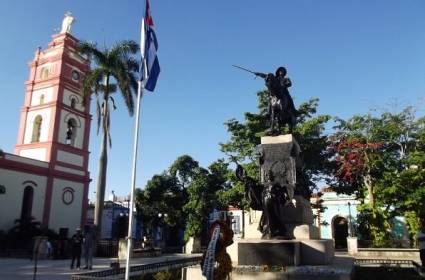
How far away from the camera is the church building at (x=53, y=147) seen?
2878 centimetres

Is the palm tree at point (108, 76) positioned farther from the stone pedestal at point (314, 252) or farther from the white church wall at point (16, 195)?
the stone pedestal at point (314, 252)

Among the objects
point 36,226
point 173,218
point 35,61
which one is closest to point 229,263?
point 36,226

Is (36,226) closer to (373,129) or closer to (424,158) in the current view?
(373,129)

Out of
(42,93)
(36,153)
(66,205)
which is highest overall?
(42,93)

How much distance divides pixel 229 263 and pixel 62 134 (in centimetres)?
2815

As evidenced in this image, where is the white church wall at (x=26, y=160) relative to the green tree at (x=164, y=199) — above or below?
above

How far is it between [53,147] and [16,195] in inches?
178

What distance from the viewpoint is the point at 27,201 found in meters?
29.0

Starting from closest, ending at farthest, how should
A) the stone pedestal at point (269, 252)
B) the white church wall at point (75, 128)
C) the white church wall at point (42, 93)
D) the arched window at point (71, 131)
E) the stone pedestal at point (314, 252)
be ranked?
the stone pedestal at point (269, 252) → the stone pedestal at point (314, 252) → the white church wall at point (75, 128) → the white church wall at point (42, 93) → the arched window at point (71, 131)

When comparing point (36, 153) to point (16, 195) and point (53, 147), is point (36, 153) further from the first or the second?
point (16, 195)

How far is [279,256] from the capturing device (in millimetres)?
7523

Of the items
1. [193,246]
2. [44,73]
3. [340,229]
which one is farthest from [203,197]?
[44,73]

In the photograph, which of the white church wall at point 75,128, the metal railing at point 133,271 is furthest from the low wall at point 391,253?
the white church wall at point 75,128

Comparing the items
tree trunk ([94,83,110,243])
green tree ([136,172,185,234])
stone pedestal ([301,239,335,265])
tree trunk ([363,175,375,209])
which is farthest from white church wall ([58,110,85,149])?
stone pedestal ([301,239,335,265])
